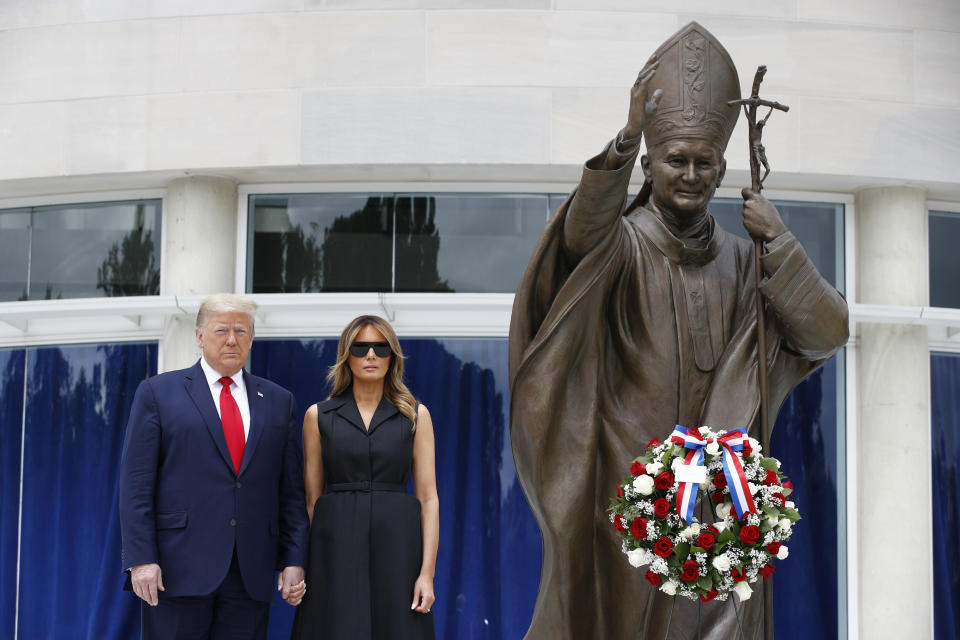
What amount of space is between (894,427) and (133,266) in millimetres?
6132

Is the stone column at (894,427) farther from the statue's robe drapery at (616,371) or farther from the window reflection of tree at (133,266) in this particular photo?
the window reflection of tree at (133,266)

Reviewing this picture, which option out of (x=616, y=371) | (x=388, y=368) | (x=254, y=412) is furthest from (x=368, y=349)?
(x=616, y=371)

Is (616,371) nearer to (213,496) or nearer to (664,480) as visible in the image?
(664,480)

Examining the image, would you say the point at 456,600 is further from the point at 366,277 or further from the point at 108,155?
the point at 108,155

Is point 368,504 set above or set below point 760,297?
below

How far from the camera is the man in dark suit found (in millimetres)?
4387

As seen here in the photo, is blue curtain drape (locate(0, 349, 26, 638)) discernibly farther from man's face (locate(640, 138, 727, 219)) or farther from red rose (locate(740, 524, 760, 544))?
red rose (locate(740, 524, 760, 544))

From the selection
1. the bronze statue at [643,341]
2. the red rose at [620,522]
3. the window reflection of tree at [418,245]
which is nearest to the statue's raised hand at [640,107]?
the bronze statue at [643,341]

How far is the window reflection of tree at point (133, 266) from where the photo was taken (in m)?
9.62

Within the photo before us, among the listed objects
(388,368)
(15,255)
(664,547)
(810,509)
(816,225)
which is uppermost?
(816,225)

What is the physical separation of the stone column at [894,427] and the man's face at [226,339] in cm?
592

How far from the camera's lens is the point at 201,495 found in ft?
14.6

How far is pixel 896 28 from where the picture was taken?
29.7ft

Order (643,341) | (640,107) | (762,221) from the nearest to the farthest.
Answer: (640,107) < (762,221) < (643,341)
